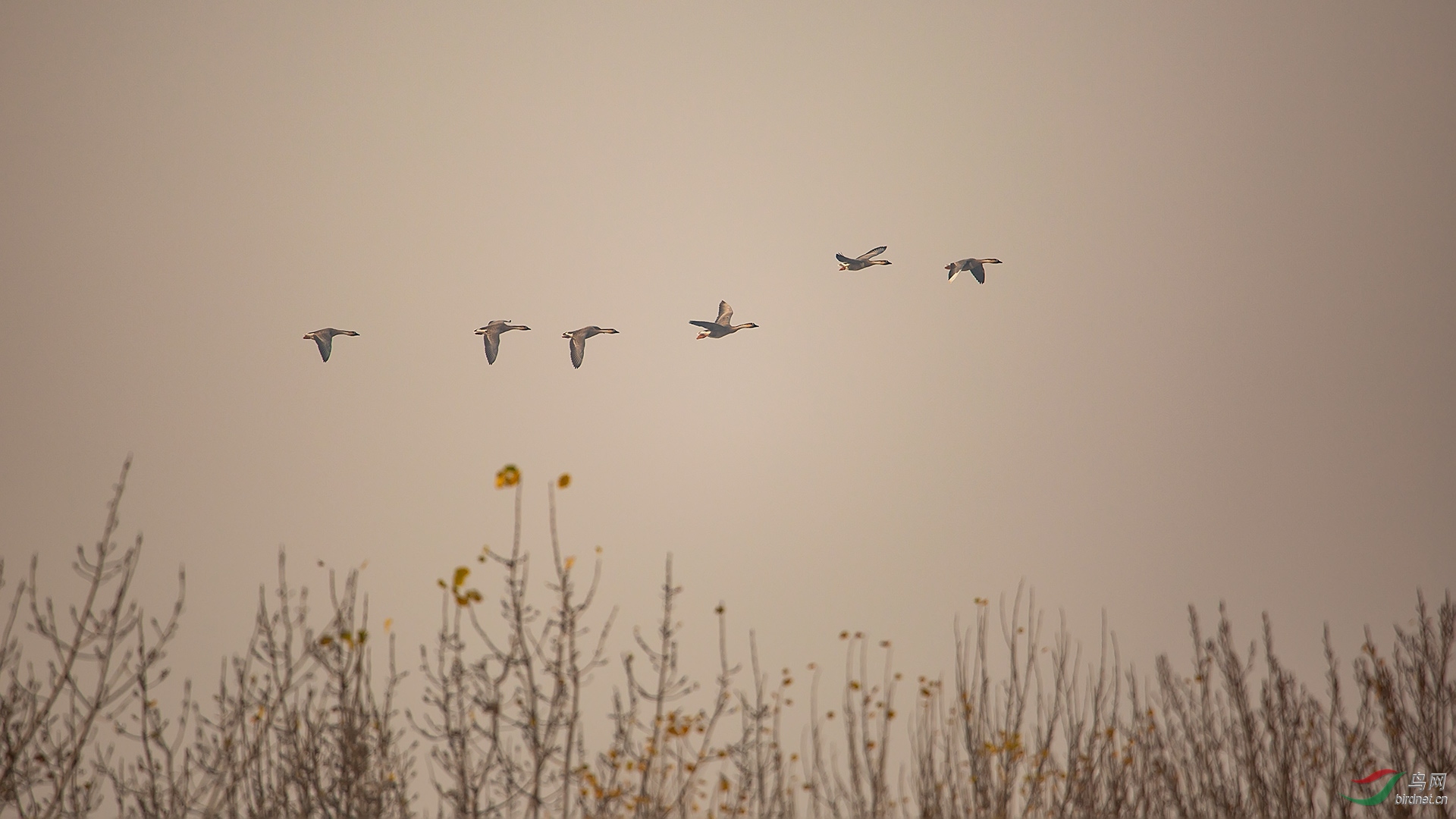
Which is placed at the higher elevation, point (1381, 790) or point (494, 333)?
point (494, 333)

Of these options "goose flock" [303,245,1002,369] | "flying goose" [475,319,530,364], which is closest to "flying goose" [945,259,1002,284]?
"goose flock" [303,245,1002,369]

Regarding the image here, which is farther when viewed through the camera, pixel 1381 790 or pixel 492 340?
pixel 492 340

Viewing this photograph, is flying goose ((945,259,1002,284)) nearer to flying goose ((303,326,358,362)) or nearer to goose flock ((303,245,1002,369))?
goose flock ((303,245,1002,369))

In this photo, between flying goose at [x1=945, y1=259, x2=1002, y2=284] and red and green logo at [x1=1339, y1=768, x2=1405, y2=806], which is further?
flying goose at [x1=945, y1=259, x2=1002, y2=284]

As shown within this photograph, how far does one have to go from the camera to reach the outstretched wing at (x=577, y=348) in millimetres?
14470

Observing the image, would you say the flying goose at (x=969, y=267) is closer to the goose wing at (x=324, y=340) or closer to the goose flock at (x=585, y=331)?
the goose flock at (x=585, y=331)

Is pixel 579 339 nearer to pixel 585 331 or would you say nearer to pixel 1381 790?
pixel 585 331

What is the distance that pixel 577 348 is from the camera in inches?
592

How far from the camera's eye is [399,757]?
909cm

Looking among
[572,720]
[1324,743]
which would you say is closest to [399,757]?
[572,720]

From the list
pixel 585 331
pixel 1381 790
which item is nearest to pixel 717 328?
pixel 585 331

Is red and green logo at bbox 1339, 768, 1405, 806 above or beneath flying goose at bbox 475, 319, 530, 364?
beneath

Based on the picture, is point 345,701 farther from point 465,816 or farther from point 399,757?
point 399,757

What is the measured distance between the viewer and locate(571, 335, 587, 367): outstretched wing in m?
14.5
